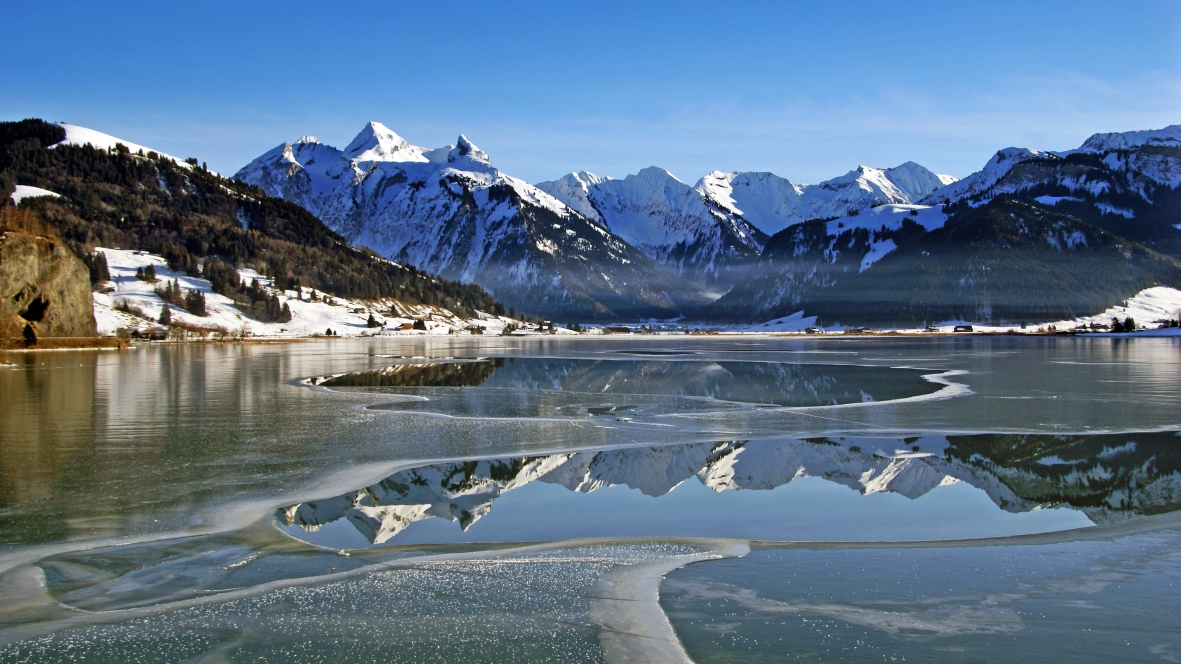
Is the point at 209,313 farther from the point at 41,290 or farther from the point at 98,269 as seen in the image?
the point at 41,290

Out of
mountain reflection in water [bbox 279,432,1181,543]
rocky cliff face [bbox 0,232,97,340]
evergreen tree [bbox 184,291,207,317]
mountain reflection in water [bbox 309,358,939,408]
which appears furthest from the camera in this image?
evergreen tree [bbox 184,291,207,317]

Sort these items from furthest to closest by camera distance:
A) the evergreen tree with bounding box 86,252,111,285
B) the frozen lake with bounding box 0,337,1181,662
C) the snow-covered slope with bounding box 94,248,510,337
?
the evergreen tree with bounding box 86,252,111,285
the snow-covered slope with bounding box 94,248,510,337
the frozen lake with bounding box 0,337,1181,662

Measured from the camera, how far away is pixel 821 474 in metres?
18.0

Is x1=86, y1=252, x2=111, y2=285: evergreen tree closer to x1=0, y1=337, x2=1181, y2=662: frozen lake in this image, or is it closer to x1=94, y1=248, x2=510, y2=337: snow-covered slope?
x1=94, y1=248, x2=510, y2=337: snow-covered slope

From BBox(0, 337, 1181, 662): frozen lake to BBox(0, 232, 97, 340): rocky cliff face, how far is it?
2863 inches

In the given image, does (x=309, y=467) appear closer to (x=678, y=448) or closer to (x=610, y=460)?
(x=610, y=460)

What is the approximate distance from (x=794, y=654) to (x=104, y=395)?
1384 inches

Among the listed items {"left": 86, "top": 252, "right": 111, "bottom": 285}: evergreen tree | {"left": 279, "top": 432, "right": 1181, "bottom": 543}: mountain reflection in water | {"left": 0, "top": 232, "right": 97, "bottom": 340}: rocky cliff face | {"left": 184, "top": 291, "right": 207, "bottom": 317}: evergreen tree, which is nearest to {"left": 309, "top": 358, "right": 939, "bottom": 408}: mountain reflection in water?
{"left": 279, "top": 432, "right": 1181, "bottom": 543}: mountain reflection in water

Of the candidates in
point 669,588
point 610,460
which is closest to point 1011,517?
point 669,588

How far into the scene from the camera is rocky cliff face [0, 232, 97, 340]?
284ft

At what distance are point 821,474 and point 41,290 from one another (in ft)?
351

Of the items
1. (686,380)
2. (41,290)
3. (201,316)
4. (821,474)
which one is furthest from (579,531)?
(201,316)

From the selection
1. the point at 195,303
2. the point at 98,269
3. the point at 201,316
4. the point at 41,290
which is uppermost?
the point at 98,269

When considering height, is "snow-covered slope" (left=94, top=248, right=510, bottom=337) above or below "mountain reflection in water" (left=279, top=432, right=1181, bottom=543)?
above
